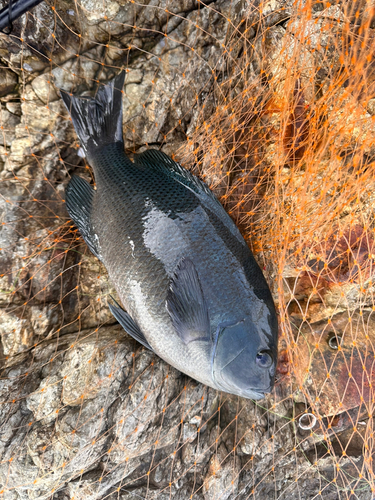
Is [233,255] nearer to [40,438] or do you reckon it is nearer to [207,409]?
[207,409]

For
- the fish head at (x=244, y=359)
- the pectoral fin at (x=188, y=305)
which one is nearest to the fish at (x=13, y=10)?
the pectoral fin at (x=188, y=305)

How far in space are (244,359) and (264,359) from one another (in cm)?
12

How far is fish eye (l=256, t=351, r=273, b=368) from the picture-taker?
5.67 feet

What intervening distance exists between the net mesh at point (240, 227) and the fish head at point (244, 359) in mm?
442

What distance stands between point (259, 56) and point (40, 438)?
3.31 metres

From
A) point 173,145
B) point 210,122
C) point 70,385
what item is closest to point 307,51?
point 210,122

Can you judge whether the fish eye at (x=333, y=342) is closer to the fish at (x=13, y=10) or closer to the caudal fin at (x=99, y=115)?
the caudal fin at (x=99, y=115)

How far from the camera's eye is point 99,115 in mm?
2303

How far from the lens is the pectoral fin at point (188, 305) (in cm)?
179

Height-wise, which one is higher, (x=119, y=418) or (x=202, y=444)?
(x=119, y=418)

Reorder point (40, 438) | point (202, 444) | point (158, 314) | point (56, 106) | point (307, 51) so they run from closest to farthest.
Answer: point (158, 314) → point (40, 438) → point (307, 51) → point (202, 444) → point (56, 106)

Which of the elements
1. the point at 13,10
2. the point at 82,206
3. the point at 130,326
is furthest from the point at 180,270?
the point at 13,10

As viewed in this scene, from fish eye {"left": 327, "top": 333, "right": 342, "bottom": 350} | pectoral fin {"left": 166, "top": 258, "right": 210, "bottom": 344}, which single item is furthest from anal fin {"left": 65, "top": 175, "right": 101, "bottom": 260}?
fish eye {"left": 327, "top": 333, "right": 342, "bottom": 350}

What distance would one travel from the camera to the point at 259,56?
2395 millimetres
